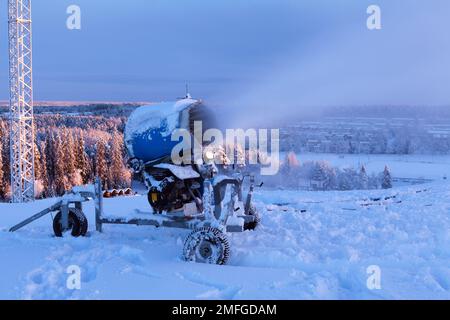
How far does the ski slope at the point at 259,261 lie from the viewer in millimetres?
5984

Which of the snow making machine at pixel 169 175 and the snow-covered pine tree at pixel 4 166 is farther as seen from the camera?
the snow-covered pine tree at pixel 4 166

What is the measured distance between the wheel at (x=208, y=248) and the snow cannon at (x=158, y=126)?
1.81 meters

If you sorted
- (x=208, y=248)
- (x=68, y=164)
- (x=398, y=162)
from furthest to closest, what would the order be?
(x=398, y=162) < (x=68, y=164) < (x=208, y=248)

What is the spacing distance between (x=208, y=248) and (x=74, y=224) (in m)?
3.10

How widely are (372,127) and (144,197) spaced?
131 meters

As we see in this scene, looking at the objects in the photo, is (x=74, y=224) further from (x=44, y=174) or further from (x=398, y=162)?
(x=398, y=162)

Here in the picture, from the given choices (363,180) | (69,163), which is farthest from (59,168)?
(363,180)

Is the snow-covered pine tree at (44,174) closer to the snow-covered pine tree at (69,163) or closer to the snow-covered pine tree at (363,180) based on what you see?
the snow-covered pine tree at (69,163)

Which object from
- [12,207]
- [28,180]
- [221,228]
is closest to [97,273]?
[221,228]

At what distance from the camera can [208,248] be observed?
24.5 ft

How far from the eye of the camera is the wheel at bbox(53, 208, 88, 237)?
30.4 feet

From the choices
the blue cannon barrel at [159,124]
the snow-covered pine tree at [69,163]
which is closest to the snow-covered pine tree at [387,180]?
the snow-covered pine tree at [69,163]

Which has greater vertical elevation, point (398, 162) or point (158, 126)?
point (158, 126)
